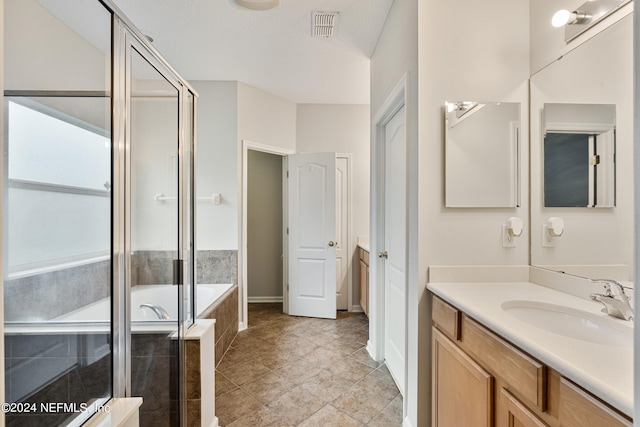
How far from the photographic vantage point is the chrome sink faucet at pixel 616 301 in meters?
0.99

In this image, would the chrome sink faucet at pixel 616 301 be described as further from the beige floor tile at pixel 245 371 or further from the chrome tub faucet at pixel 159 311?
the beige floor tile at pixel 245 371

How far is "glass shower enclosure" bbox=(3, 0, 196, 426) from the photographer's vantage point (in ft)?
3.03

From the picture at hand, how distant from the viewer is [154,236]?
1.49 meters

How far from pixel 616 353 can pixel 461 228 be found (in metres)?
0.82

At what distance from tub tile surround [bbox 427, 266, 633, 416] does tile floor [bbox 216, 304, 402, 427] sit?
0.99m

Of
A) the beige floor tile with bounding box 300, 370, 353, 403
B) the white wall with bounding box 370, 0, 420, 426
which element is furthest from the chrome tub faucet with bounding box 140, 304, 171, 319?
the white wall with bounding box 370, 0, 420, 426

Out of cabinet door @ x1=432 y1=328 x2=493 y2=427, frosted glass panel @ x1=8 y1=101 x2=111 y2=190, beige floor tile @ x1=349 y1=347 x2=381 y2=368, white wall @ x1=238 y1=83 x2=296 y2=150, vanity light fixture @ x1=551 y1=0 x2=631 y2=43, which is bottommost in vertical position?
beige floor tile @ x1=349 y1=347 x2=381 y2=368

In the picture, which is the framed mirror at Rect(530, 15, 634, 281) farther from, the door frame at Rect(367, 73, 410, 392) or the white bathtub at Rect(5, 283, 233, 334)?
the white bathtub at Rect(5, 283, 233, 334)

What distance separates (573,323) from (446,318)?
0.44 metres

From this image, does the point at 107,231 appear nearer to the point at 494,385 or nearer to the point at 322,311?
the point at 494,385

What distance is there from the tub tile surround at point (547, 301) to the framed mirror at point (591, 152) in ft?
0.27

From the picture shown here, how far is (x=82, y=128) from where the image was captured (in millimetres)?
1152

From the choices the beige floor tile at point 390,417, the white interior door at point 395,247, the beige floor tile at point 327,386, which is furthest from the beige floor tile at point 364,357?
the beige floor tile at point 390,417

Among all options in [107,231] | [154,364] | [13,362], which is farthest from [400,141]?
[13,362]
